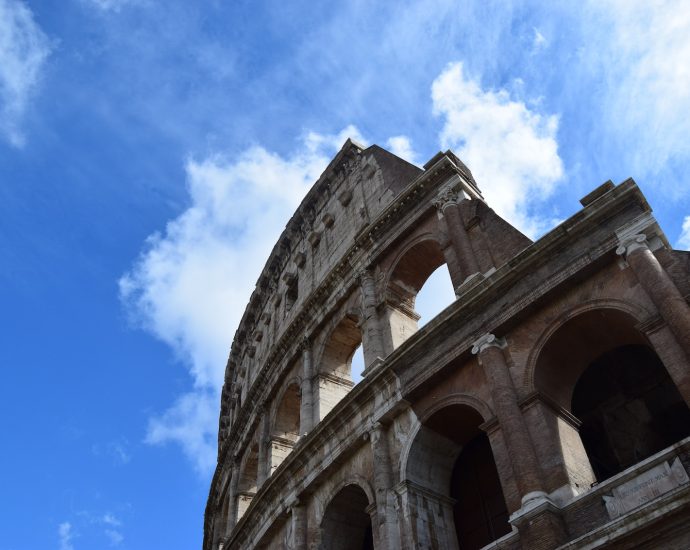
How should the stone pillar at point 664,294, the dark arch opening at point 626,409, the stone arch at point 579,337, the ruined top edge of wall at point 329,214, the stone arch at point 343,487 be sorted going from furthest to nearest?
the ruined top edge of wall at point 329,214 → the stone arch at point 343,487 → the dark arch opening at point 626,409 → the stone arch at point 579,337 → the stone pillar at point 664,294

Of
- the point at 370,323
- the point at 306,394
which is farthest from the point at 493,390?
the point at 306,394

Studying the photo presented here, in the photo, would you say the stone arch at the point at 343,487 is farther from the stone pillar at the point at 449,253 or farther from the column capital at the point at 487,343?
the stone pillar at the point at 449,253

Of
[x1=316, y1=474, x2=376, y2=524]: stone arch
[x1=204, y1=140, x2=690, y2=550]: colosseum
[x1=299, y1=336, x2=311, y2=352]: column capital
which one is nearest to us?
[x1=204, y1=140, x2=690, y2=550]: colosseum

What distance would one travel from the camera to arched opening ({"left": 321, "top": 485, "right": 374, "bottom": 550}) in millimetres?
13422

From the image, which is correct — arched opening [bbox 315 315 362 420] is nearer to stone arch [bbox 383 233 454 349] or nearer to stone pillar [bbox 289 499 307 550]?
stone arch [bbox 383 233 454 349]

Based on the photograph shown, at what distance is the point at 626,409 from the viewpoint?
1189 cm

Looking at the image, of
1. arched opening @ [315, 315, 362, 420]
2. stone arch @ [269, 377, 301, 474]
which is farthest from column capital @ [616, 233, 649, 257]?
stone arch @ [269, 377, 301, 474]

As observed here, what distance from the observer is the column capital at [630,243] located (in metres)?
10.4

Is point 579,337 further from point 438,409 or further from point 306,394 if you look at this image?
point 306,394

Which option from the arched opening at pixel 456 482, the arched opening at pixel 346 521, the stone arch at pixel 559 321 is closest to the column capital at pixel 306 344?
the arched opening at pixel 346 521

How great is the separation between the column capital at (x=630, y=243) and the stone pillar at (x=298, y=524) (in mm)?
7894

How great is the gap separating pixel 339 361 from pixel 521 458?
27.1ft

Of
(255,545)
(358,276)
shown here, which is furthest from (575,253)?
(255,545)

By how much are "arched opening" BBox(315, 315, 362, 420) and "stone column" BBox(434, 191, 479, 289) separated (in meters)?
3.61
